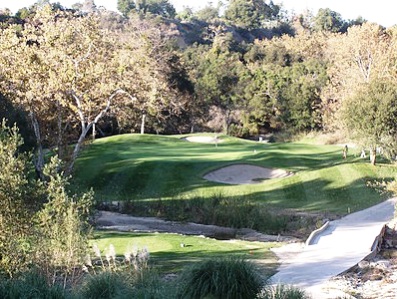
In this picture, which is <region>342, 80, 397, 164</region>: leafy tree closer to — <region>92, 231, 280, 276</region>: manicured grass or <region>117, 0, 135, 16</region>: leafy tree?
<region>92, 231, 280, 276</region>: manicured grass

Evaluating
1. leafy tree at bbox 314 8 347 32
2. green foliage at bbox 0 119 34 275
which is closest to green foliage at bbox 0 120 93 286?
green foliage at bbox 0 119 34 275

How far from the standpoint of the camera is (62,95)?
68.3 feet

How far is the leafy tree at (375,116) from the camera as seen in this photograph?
92.3 ft

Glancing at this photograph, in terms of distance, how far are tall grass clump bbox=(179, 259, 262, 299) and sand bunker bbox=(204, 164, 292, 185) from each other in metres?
21.4

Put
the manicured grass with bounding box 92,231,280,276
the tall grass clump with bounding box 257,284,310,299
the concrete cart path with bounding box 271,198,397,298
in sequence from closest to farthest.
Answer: the tall grass clump with bounding box 257,284,310,299, the concrete cart path with bounding box 271,198,397,298, the manicured grass with bounding box 92,231,280,276

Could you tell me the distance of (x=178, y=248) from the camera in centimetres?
1587

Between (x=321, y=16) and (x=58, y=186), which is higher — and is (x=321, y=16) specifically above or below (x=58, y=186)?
above

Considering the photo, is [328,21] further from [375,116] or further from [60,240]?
[60,240]

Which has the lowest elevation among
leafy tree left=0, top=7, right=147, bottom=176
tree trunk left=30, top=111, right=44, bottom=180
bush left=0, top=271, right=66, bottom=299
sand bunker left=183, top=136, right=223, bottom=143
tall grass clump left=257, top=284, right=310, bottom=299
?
sand bunker left=183, top=136, right=223, bottom=143

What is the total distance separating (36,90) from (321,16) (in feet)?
305

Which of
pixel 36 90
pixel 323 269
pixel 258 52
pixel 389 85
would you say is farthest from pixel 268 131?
pixel 323 269

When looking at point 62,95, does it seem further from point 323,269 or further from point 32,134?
point 323,269

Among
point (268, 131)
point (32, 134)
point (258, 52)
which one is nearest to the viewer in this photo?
point (32, 134)

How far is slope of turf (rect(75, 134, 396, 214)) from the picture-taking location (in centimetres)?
2616
